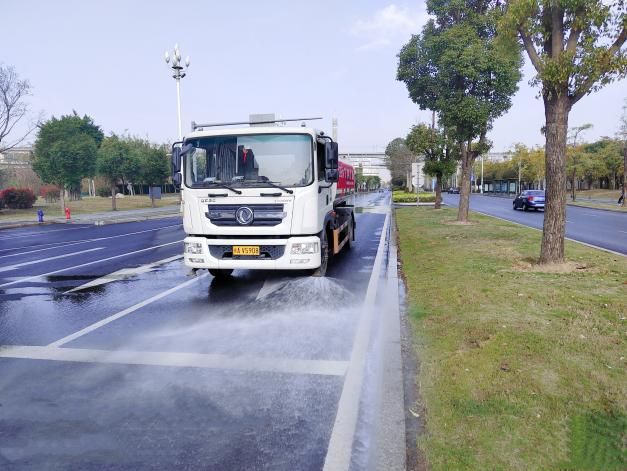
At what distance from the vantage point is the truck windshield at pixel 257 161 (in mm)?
7398

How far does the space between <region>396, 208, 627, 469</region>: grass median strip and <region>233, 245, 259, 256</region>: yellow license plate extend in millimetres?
2640

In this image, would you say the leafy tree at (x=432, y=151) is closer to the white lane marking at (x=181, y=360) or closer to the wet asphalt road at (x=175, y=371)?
the wet asphalt road at (x=175, y=371)

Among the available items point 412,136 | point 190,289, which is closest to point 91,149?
point 412,136

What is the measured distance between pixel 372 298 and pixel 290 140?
9.74 ft

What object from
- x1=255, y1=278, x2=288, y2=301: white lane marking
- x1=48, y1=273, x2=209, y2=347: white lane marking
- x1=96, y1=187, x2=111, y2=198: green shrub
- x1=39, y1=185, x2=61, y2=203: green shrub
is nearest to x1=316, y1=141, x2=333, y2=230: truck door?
x1=255, y1=278, x2=288, y2=301: white lane marking

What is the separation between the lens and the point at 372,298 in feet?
23.3

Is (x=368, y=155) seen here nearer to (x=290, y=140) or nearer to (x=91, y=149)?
(x=91, y=149)

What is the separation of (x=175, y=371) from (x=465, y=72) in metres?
15.2

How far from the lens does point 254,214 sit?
726cm

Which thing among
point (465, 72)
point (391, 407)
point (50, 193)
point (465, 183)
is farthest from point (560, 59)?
point (50, 193)

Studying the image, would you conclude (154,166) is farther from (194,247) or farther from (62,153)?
(194,247)

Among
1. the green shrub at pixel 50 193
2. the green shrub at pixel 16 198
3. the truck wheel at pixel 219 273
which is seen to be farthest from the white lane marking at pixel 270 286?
the green shrub at pixel 50 193

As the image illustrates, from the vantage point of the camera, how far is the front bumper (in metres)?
7.30

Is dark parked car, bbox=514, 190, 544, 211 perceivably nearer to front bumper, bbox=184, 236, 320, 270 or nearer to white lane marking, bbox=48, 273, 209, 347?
front bumper, bbox=184, 236, 320, 270
